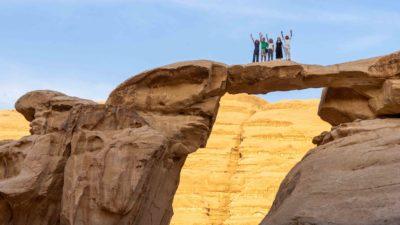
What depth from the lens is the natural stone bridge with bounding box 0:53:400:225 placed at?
14.0 meters

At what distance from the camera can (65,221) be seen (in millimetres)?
14203

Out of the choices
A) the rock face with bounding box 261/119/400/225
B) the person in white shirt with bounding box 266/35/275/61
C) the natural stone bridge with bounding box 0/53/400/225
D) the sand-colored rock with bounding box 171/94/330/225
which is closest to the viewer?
the rock face with bounding box 261/119/400/225

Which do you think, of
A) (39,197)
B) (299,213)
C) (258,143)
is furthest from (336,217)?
(258,143)

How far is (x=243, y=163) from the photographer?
127 ft

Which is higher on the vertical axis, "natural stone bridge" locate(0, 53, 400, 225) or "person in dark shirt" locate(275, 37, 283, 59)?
"person in dark shirt" locate(275, 37, 283, 59)

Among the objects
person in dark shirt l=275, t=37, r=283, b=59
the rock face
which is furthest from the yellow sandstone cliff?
the rock face

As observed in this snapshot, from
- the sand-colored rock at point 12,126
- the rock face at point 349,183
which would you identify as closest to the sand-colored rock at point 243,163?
the sand-colored rock at point 12,126

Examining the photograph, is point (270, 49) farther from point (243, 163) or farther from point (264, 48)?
point (243, 163)

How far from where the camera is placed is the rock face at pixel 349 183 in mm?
9953

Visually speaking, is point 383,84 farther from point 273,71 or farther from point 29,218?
point 29,218

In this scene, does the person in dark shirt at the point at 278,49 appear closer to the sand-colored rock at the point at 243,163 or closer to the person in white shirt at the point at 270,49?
the person in white shirt at the point at 270,49

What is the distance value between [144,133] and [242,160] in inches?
981

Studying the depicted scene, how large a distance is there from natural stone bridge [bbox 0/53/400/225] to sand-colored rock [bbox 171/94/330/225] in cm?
1810

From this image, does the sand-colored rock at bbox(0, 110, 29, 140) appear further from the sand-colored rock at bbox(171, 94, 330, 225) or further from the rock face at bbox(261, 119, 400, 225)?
the rock face at bbox(261, 119, 400, 225)
